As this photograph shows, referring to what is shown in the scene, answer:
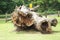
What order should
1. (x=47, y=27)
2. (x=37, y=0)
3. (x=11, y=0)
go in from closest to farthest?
(x=47, y=27), (x=37, y=0), (x=11, y=0)

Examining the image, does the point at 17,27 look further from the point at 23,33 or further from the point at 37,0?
the point at 37,0

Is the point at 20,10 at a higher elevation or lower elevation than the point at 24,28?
higher

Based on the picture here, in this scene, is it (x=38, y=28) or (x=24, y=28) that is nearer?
(x=38, y=28)

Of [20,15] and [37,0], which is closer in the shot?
[20,15]

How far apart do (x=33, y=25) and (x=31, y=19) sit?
0.50 m

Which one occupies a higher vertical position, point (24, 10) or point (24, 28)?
point (24, 10)

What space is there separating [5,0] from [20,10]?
1037 inches

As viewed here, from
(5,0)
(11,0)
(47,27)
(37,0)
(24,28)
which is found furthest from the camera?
(11,0)

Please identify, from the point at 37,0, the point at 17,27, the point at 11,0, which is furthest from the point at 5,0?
the point at 17,27

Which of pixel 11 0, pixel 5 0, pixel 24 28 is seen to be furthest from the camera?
pixel 11 0

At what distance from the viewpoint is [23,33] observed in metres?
17.2

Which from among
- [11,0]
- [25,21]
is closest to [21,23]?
[25,21]

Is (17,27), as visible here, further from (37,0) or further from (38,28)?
(37,0)

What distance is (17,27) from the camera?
1808 centimetres
